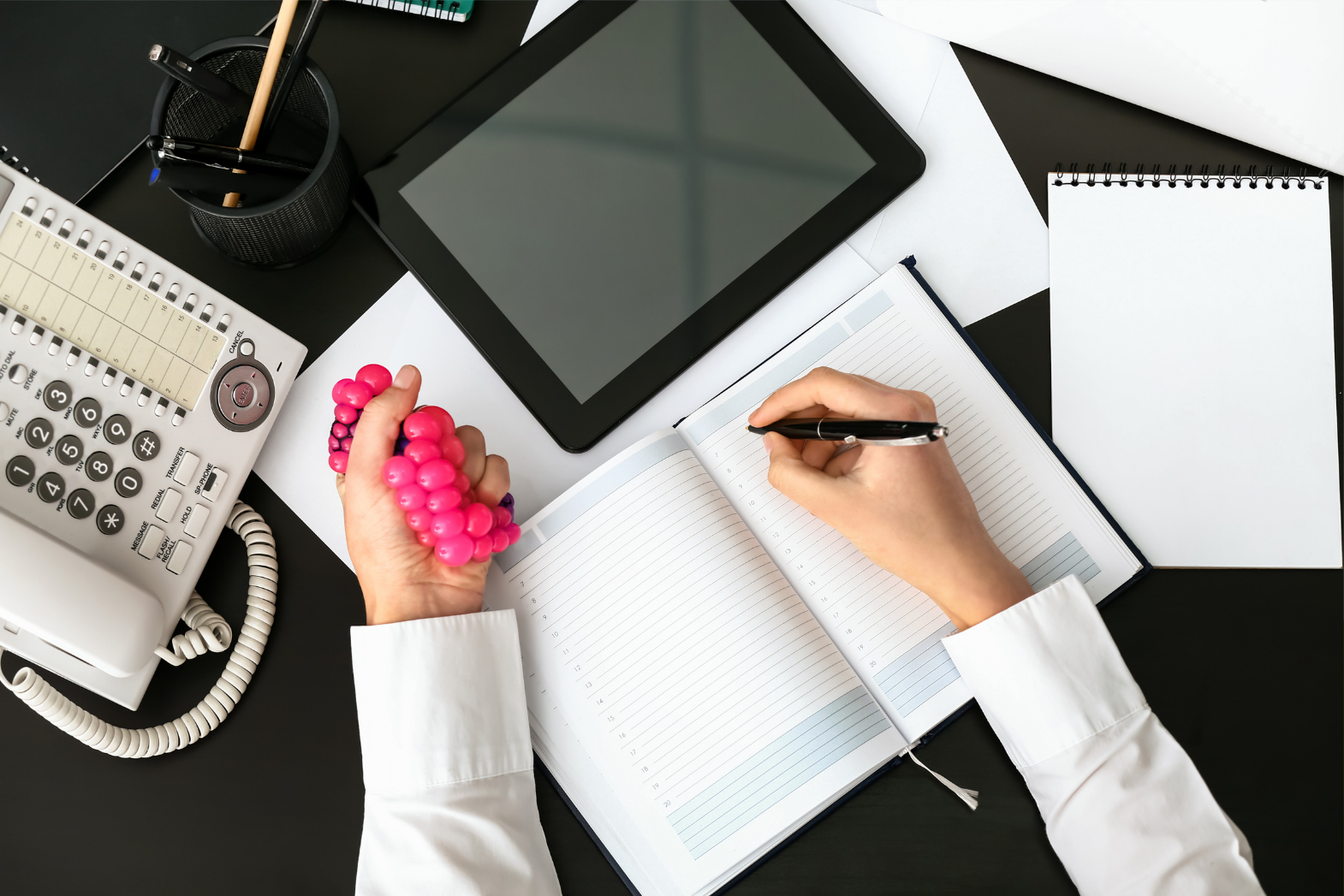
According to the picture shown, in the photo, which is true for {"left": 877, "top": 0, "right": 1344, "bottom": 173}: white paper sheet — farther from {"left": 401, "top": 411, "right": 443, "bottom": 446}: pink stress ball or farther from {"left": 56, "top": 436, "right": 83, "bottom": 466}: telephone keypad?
{"left": 56, "top": 436, "right": 83, "bottom": 466}: telephone keypad

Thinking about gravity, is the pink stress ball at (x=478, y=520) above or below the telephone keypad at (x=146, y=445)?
below

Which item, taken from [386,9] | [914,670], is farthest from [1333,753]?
[386,9]

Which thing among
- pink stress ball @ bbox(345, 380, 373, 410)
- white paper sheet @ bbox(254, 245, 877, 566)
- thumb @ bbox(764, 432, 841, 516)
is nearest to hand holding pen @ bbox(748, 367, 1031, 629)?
thumb @ bbox(764, 432, 841, 516)

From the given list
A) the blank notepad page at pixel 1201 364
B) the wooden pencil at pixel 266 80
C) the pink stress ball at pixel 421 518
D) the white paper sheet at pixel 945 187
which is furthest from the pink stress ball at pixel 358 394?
the blank notepad page at pixel 1201 364

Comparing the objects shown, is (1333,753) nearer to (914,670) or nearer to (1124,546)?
(1124,546)

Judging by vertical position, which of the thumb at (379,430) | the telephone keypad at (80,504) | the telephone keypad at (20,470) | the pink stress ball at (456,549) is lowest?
the pink stress ball at (456,549)

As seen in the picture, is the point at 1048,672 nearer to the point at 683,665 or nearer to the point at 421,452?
the point at 683,665

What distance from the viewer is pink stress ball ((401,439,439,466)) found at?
28.0 inches

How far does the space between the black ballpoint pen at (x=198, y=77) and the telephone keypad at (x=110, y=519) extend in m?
0.37

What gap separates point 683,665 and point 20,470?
0.58 meters

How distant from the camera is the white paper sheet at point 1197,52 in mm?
847

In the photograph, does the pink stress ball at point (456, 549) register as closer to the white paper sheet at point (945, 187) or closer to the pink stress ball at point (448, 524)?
the pink stress ball at point (448, 524)

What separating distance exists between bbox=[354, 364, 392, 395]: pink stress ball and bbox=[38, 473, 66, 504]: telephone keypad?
25 centimetres

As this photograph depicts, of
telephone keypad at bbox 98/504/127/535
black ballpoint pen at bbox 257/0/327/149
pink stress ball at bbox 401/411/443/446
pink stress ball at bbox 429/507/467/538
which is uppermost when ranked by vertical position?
black ballpoint pen at bbox 257/0/327/149
